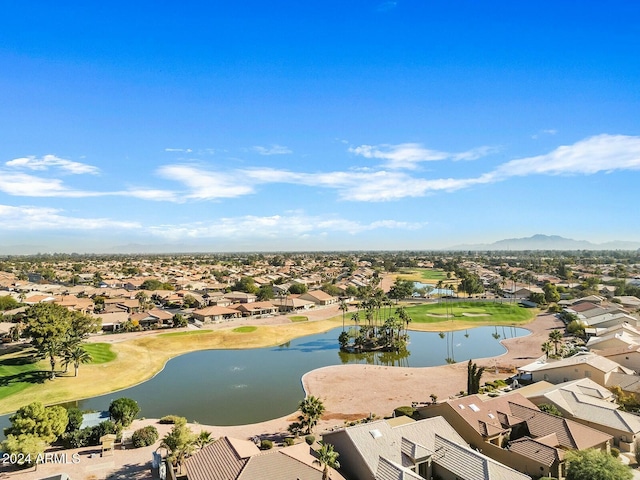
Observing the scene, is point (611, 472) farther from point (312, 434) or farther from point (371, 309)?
point (371, 309)

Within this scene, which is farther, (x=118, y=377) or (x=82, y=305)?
(x=82, y=305)

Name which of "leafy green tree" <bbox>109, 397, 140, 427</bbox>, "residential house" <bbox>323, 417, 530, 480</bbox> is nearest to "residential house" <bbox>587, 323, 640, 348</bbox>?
"residential house" <bbox>323, 417, 530, 480</bbox>

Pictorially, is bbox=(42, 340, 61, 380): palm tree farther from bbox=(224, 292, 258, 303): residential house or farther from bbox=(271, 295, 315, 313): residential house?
bbox=(224, 292, 258, 303): residential house

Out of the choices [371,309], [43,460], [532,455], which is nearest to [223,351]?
[371,309]

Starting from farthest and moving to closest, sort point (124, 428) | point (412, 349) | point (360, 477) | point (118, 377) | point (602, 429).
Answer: point (412, 349), point (118, 377), point (124, 428), point (602, 429), point (360, 477)

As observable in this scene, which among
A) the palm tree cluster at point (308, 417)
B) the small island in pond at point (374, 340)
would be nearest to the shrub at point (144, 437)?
the palm tree cluster at point (308, 417)

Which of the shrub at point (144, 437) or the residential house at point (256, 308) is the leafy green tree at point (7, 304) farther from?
the shrub at point (144, 437)
